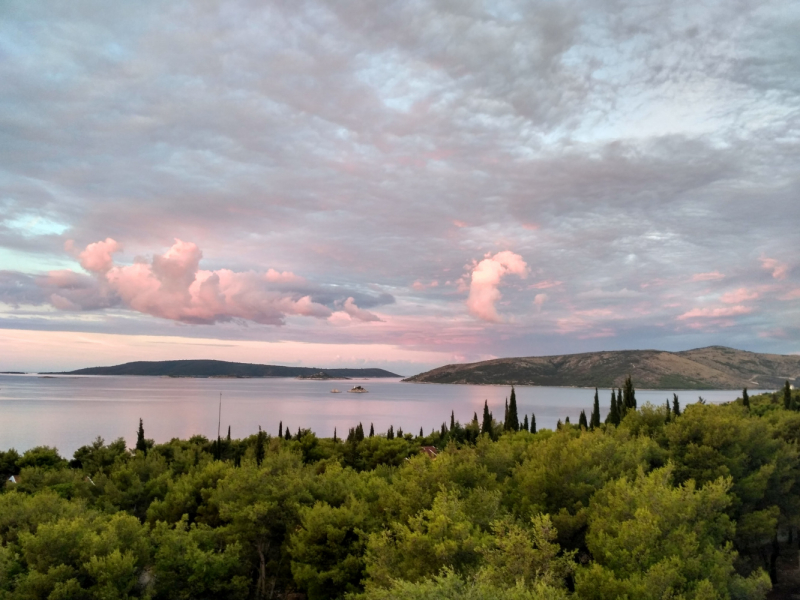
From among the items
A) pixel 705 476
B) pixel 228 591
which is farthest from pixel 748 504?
pixel 228 591

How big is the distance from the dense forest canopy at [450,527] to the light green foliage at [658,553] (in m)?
0.07

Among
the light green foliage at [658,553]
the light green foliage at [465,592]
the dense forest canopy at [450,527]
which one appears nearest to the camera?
the light green foliage at [465,592]

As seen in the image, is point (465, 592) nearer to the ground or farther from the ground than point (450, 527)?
farther from the ground

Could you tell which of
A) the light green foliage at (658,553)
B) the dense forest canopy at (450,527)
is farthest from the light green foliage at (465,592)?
A: the light green foliage at (658,553)

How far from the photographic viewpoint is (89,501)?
44188 mm

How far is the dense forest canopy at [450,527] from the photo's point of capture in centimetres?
2005

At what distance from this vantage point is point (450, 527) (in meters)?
21.6

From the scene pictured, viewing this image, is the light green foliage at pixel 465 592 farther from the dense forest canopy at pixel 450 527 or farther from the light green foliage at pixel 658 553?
the light green foliage at pixel 658 553

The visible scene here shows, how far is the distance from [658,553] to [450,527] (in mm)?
8283

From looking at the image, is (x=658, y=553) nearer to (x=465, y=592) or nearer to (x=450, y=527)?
(x=450, y=527)

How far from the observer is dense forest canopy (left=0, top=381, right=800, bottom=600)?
65.8 ft

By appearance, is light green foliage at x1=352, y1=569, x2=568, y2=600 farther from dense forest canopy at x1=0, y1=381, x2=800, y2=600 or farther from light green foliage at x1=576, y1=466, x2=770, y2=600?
light green foliage at x1=576, y1=466, x2=770, y2=600

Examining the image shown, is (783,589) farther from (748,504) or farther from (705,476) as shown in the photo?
(705,476)

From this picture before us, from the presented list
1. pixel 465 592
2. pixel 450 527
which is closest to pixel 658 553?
pixel 450 527
